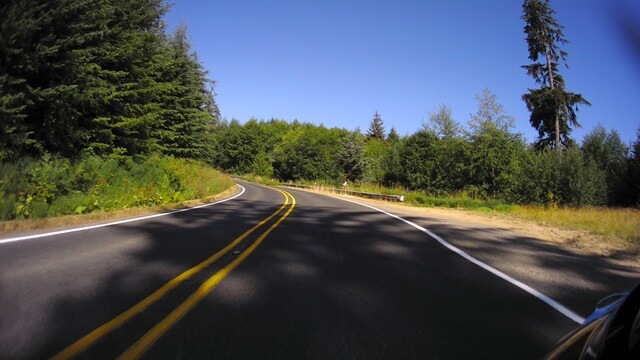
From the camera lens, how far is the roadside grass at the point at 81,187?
427 inches

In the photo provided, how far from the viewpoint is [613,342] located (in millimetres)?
1367

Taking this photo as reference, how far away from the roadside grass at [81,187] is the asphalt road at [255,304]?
3.94m

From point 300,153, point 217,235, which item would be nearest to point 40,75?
point 217,235

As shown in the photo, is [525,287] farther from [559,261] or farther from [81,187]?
[81,187]

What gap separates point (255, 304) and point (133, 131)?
16569 millimetres

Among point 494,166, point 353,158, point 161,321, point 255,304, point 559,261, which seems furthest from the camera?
point 353,158

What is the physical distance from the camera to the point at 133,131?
62.2 ft

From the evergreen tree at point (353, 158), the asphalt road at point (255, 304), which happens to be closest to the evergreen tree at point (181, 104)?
the asphalt road at point (255, 304)

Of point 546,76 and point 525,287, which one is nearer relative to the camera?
point 525,287

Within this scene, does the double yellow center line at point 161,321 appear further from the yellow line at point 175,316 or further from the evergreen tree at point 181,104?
the evergreen tree at point 181,104

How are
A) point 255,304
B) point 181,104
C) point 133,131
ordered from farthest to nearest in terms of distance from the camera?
1. point 181,104
2. point 133,131
3. point 255,304

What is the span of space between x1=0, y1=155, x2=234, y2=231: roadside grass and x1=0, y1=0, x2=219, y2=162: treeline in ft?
2.49

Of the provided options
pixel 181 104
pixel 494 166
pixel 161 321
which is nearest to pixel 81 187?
pixel 161 321

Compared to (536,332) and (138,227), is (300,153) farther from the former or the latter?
(536,332)
